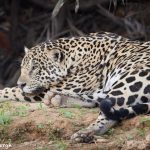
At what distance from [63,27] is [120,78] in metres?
5.03

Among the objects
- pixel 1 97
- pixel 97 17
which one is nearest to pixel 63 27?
pixel 97 17

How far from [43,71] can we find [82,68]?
0.52m

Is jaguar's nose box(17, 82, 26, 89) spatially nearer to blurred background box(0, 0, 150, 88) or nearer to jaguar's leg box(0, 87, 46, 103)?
jaguar's leg box(0, 87, 46, 103)

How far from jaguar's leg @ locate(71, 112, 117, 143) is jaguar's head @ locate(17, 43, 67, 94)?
154cm

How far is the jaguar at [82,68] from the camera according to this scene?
9273mm

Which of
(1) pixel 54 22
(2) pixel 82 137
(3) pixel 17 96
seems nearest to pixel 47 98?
(3) pixel 17 96

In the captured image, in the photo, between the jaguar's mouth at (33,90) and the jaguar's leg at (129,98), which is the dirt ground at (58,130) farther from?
the jaguar's mouth at (33,90)

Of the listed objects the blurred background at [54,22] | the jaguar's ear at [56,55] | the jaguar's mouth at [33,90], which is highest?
the blurred background at [54,22]

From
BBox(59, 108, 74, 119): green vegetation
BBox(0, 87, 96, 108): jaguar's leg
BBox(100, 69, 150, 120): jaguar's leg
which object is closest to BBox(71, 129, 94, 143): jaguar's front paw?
BBox(100, 69, 150, 120): jaguar's leg

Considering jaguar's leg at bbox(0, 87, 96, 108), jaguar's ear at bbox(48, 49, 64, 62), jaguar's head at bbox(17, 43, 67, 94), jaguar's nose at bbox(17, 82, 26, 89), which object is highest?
jaguar's ear at bbox(48, 49, 64, 62)

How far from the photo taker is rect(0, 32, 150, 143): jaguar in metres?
9.27

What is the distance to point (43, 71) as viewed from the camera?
997cm

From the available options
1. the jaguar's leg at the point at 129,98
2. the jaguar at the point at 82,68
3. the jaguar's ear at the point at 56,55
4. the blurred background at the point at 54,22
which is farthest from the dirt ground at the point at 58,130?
the blurred background at the point at 54,22

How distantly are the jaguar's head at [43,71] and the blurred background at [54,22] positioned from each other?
3.37 meters
